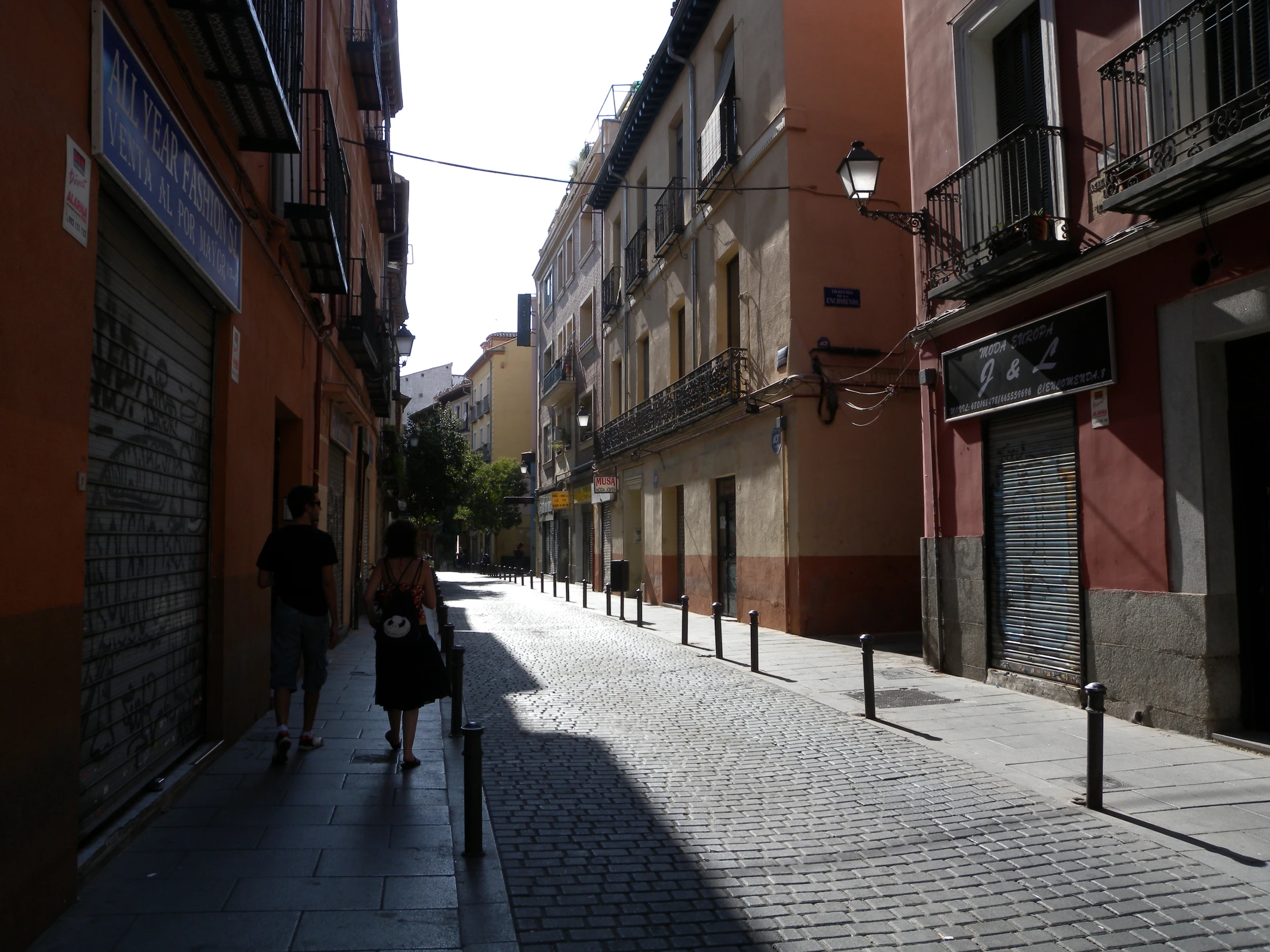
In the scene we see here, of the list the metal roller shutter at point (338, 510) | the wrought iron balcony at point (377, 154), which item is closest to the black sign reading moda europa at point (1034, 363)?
the metal roller shutter at point (338, 510)

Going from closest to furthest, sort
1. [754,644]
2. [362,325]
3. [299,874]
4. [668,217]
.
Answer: [299,874]
[754,644]
[362,325]
[668,217]

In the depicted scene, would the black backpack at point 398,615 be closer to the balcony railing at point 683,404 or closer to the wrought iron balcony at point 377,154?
the balcony railing at point 683,404

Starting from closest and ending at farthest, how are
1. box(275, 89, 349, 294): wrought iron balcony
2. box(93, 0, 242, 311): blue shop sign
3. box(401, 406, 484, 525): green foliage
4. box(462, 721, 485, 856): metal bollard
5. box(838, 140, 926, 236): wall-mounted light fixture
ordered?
box(93, 0, 242, 311): blue shop sign, box(462, 721, 485, 856): metal bollard, box(275, 89, 349, 294): wrought iron balcony, box(838, 140, 926, 236): wall-mounted light fixture, box(401, 406, 484, 525): green foliage

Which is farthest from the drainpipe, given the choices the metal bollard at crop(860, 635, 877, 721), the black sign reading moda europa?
the metal bollard at crop(860, 635, 877, 721)

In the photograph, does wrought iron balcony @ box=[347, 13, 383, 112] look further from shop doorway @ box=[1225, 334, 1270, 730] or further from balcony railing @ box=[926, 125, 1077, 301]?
shop doorway @ box=[1225, 334, 1270, 730]

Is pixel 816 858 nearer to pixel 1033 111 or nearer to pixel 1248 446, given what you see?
pixel 1248 446

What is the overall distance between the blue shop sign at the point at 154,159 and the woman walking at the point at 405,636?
6.77 ft

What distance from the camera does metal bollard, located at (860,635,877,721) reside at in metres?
8.41

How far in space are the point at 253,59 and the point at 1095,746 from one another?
6257 mm

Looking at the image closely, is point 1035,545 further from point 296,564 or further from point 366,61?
point 366,61

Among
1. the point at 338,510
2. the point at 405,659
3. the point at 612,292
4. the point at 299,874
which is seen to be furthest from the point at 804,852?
the point at 612,292

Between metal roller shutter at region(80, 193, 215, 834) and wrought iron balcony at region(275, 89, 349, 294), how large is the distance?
2.48 metres

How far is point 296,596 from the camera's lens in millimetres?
6660

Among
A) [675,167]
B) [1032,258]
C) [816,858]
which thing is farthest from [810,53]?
[816,858]
